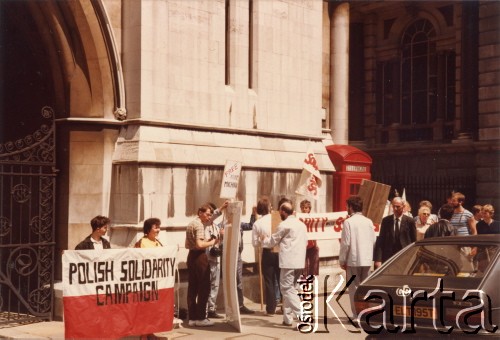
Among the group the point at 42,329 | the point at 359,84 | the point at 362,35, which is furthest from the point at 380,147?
the point at 42,329

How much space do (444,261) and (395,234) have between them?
2712mm

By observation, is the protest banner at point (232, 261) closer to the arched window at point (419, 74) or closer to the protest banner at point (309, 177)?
the protest banner at point (309, 177)

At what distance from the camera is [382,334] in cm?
764

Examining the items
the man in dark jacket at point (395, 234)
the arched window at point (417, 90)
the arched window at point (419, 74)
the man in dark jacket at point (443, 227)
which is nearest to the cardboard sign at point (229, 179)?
the man in dark jacket at point (395, 234)

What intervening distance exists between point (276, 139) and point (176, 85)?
8.70ft

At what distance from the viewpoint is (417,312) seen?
7379 millimetres

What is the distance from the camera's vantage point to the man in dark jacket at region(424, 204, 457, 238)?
10.9 meters

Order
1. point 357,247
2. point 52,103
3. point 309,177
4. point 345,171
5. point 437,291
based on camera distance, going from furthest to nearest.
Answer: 1. point 345,171
2. point 309,177
3. point 52,103
4. point 357,247
5. point 437,291

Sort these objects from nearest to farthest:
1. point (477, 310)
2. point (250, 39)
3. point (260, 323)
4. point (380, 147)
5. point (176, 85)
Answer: point (477, 310) < point (260, 323) < point (176, 85) < point (250, 39) < point (380, 147)

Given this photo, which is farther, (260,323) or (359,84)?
(359,84)

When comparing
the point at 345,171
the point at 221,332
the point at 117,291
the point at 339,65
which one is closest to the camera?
the point at 117,291

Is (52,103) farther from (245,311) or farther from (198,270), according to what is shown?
(245,311)

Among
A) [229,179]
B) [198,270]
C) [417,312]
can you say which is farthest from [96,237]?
[417,312]

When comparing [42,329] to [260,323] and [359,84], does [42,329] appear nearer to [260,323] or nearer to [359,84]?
[260,323]
